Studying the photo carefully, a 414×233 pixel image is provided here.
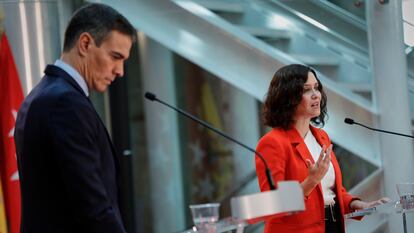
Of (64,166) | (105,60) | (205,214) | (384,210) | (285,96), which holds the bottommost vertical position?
(384,210)

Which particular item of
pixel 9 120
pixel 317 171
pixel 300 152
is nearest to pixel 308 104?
pixel 300 152

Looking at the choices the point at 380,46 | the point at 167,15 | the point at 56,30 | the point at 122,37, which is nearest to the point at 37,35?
the point at 56,30

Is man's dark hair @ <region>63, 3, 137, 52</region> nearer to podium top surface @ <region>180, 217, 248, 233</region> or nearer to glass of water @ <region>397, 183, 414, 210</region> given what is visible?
podium top surface @ <region>180, 217, 248, 233</region>

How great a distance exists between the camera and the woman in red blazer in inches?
121

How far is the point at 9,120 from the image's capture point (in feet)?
15.8

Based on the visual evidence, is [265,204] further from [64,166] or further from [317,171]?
[317,171]

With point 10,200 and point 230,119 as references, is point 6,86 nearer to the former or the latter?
point 10,200

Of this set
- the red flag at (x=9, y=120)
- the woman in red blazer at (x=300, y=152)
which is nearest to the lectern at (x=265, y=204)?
the woman in red blazer at (x=300, y=152)

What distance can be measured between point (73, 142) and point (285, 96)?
1485 millimetres

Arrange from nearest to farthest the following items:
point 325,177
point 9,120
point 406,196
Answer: point 406,196, point 325,177, point 9,120

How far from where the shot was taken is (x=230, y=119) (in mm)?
7293

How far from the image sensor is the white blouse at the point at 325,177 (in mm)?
3166

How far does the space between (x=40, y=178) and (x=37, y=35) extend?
304 cm

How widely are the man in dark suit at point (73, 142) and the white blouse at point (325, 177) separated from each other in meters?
1.27
